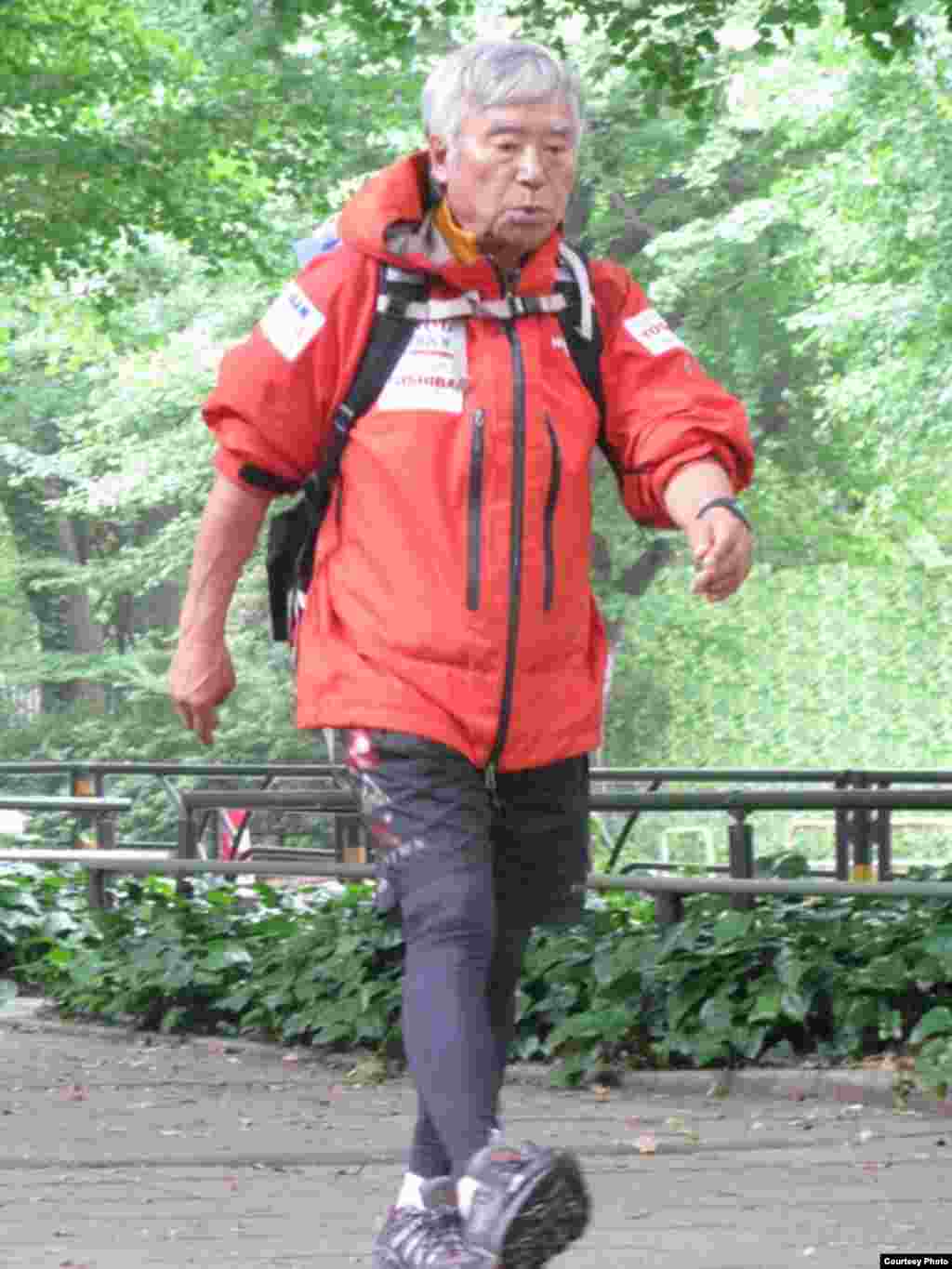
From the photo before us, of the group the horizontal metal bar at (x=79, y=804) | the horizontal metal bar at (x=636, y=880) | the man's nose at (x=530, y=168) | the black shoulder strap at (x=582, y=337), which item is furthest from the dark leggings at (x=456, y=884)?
the horizontal metal bar at (x=79, y=804)

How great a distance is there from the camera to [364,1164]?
6.27m

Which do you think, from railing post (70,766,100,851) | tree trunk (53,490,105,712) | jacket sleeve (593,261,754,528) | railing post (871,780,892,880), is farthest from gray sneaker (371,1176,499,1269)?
tree trunk (53,490,105,712)

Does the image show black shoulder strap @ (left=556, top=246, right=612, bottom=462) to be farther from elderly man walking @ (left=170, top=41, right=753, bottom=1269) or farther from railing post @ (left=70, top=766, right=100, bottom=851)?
railing post @ (left=70, top=766, right=100, bottom=851)

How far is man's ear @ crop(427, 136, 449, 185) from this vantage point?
4094 millimetres

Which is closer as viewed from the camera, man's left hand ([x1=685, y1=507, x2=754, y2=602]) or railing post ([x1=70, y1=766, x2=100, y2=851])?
man's left hand ([x1=685, y1=507, x2=754, y2=602])

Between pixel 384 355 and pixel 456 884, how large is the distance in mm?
791

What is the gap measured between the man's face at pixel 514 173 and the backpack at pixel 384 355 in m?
0.11

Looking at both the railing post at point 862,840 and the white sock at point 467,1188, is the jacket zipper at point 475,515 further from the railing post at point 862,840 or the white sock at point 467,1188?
the railing post at point 862,840

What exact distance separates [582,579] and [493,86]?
2.43ft

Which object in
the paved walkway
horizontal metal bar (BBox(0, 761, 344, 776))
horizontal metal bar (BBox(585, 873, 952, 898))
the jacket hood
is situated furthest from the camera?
horizontal metal bar (BBox(0, 761, 344, 776))

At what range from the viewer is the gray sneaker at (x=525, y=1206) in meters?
3.49

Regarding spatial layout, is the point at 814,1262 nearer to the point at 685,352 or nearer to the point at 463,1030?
the point at 463,1030

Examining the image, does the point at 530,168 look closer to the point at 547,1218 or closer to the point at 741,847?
the point at 547,1218

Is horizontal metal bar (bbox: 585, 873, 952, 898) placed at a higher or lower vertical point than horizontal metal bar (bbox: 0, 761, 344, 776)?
lower
